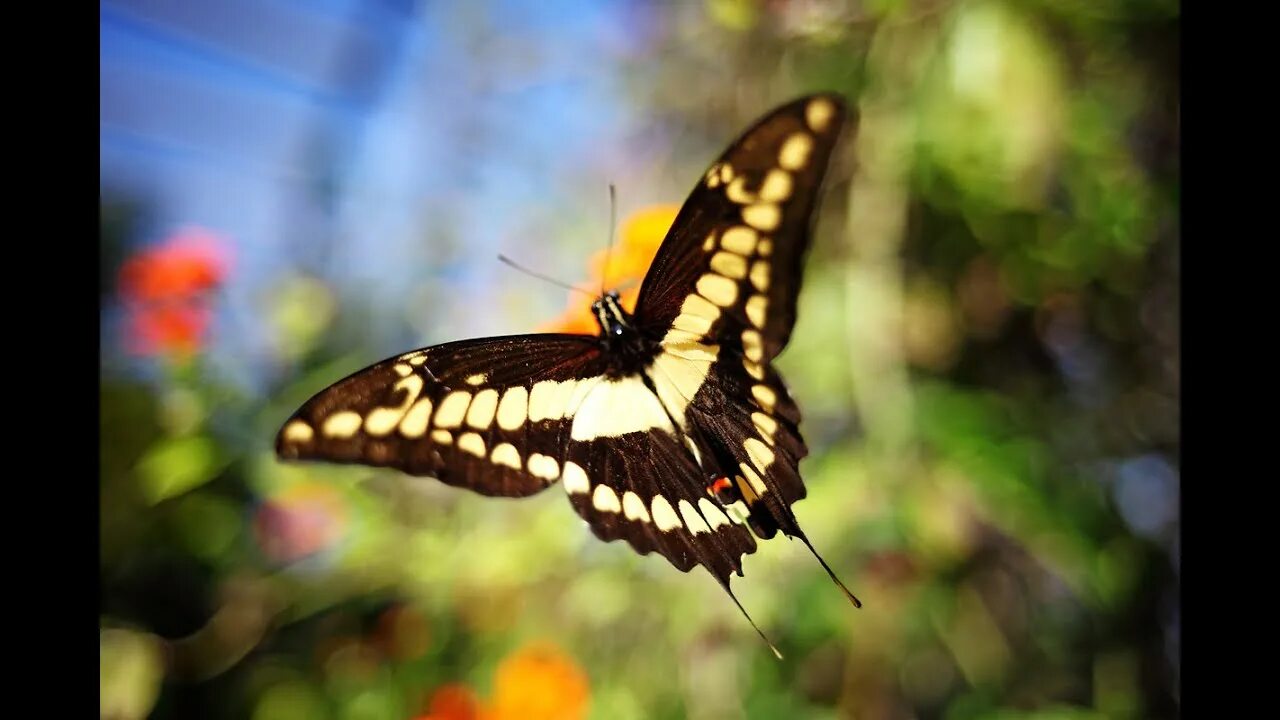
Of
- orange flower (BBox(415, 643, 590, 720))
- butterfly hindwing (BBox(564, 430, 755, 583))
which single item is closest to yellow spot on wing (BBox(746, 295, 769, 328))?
butterfly hindwing (BBox(564, 430, 755, 583))

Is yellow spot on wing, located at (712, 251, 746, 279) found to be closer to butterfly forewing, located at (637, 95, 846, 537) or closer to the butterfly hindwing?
butterfly forewing, located at (637, 95, 846, 537)

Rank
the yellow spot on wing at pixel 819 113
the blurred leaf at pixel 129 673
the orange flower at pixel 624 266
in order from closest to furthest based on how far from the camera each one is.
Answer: the yellow spot on wing at pixel 819 113 < the orange flower at pixel 624 266 < the blurred leaf at pixel 129 673

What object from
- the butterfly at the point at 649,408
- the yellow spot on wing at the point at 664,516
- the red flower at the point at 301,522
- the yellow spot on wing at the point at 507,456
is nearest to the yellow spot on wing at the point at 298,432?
the butterfly at the point at 649,408

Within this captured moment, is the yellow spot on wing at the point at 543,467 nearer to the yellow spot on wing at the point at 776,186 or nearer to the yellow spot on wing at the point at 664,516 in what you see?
the yellow spot on wing at the point at 664,516

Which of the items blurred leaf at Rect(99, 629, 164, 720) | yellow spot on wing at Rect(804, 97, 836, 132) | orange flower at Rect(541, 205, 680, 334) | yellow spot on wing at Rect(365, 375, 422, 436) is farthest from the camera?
blurred leaf at Rect(99, 629, 164, 720)
